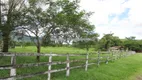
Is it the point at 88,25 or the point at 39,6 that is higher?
the point at 39,6

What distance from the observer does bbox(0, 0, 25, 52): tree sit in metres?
13.7

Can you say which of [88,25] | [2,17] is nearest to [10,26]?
[2,17]

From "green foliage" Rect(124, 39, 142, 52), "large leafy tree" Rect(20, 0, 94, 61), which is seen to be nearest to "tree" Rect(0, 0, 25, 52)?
"large leafy tree" Rect(20, 0, 94, 61)

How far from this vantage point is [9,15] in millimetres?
→ 14570

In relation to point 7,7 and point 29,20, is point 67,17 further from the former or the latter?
point 7,7

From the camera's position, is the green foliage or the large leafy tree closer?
the large leafy tree

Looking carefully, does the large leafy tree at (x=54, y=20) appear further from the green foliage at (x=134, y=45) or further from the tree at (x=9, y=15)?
the green foliage at (x=134, y=45)

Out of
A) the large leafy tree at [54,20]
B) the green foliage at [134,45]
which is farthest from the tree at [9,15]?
the green foliage at [134,45]

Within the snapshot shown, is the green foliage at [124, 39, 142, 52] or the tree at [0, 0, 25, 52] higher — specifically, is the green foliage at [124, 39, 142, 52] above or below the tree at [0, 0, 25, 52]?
below

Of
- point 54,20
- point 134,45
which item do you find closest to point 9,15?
point 54,20

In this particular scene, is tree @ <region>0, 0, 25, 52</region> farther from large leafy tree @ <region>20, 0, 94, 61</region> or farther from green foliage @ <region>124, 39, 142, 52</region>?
green foliage @ <region>124, 39, 142, 52</region>

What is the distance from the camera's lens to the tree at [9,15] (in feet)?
45.0

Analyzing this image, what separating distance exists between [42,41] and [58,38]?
1.27m

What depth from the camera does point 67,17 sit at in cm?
1485
